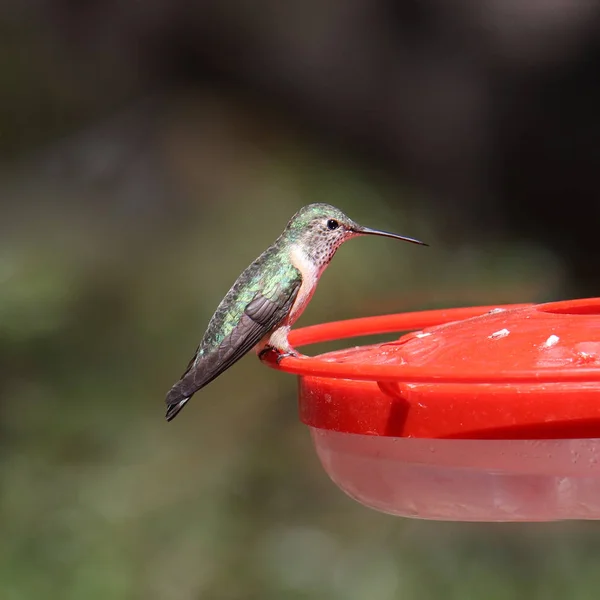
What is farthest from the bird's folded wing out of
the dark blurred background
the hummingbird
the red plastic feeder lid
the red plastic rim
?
the dark blurred background

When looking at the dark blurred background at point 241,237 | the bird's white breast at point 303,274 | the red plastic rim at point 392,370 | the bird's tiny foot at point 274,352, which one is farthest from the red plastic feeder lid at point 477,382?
the dark blurred background at point 241,237

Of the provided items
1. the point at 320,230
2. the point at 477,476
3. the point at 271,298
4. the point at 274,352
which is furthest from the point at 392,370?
the point at 320,230

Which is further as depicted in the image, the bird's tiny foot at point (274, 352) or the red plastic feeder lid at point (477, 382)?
the bird's tiny foot at point (274, 352)

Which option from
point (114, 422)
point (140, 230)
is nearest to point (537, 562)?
point (114, 422)

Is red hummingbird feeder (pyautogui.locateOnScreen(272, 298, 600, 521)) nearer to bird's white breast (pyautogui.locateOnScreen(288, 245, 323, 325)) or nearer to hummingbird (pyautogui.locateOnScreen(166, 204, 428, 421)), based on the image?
hummingbird (pyautogui.locateOnScreen(166, 204, 428, 421))

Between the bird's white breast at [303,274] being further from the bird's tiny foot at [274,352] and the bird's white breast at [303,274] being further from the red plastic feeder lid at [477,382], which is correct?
the red plastic feeder lid at [477,382]
